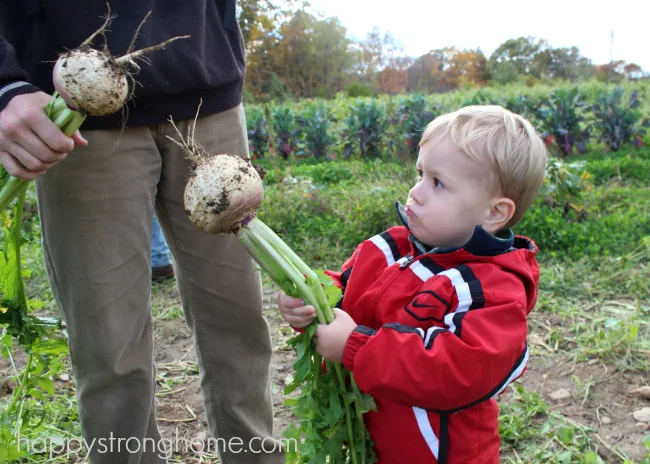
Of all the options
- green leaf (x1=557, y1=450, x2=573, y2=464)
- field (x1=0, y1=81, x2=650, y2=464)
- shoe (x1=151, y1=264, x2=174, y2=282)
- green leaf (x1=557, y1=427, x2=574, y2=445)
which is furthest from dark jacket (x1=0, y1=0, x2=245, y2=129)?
shoe (x1=151, y1=264, x2=174, y2=282)

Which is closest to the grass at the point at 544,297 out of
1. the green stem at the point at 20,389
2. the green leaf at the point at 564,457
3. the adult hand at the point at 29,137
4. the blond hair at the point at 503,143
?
the green leaf at the point at 564,457

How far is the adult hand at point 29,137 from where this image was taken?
4.47 feet

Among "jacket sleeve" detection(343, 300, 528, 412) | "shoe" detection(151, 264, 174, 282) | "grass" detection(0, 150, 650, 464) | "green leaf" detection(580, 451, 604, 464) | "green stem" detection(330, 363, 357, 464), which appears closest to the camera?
"jacket sleeve" detection(343, 300, 528, 412)

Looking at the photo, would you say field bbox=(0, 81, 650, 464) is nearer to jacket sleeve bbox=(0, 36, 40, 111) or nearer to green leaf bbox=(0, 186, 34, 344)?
green leaf bbox=(0, 186, 34, 344)

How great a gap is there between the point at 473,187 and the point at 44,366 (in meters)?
1.58

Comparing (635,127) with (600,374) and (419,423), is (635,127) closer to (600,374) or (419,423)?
(600,374)

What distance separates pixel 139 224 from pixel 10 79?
585 mm

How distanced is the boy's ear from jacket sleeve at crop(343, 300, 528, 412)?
24cm

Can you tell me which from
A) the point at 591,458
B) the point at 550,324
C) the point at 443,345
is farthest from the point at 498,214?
the point at 550,324

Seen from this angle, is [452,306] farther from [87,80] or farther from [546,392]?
[546,392]

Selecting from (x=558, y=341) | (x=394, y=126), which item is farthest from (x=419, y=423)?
(x=394, y=126)

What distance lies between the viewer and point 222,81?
1904 millimetres

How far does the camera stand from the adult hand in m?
1.36

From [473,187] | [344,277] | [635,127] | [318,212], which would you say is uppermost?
[473,187]
